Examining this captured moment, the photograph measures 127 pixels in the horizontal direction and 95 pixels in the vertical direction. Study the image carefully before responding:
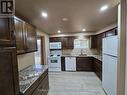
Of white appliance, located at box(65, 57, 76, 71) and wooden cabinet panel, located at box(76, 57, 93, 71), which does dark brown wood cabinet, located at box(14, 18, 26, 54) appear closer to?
white appliance, located at box(65, 57, 76, 71)

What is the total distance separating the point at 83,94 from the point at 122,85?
151cm

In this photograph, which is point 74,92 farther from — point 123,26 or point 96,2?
point 96,2

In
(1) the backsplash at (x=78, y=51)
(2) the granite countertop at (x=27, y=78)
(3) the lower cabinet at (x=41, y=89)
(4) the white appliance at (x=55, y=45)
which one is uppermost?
(4) the white appliance at (x=55, y=45)

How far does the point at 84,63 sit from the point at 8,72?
5516 mm

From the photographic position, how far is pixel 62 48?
6.93 metres

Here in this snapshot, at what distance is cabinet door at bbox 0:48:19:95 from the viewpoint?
105 centimetres

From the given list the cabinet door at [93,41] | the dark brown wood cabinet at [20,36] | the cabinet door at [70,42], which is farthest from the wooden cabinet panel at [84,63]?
the dark brown wood cabinet at [20,36]

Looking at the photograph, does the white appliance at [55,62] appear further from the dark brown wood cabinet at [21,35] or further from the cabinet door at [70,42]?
the dark brown wood cabinet at [21,35]

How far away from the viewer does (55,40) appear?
270 inches

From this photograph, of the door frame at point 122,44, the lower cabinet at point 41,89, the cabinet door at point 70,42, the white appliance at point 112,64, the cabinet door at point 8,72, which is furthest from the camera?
the cabinet door at point 70,42

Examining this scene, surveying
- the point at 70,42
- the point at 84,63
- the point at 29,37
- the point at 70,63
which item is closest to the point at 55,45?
the point at 70,42

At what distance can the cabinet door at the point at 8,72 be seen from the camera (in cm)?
105

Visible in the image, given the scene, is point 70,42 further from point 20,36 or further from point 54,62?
point 20,36

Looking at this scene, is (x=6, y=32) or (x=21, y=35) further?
(x=21, y=35)
